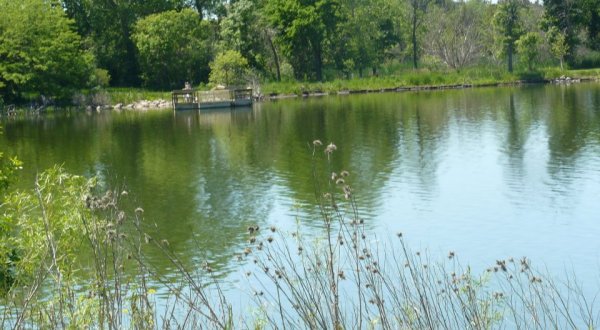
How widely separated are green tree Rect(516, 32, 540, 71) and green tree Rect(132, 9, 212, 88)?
68.4 ft

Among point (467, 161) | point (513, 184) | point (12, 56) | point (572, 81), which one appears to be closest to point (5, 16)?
point (12, 56)

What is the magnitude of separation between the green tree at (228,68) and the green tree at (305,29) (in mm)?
6412

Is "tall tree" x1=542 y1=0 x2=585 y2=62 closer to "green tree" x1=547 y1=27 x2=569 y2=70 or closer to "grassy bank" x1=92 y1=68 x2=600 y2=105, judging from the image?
"green tree" x1=547 y1=27 x2=569 y2=70

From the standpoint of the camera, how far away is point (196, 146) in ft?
96.4

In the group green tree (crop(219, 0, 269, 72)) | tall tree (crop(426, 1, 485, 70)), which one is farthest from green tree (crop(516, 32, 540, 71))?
green tree (crop(219, 0, 269, 72))

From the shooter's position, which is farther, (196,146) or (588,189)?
(196,146)

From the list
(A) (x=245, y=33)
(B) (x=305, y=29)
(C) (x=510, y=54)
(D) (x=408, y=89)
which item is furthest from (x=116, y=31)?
(C) (x=510, y=54)

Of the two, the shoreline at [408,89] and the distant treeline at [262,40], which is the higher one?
the distant treeline at [262,40]

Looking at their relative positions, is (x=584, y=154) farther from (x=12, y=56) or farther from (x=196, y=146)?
(x=12, y=56)

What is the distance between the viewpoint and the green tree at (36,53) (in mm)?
53562

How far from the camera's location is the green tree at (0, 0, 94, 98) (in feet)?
176

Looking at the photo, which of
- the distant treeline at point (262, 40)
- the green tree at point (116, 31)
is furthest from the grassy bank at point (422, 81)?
the green tree at point (116, 31)

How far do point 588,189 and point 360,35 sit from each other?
4667 centimetres

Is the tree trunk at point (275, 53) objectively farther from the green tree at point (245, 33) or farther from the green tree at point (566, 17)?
the green tree at point (566, 17)
